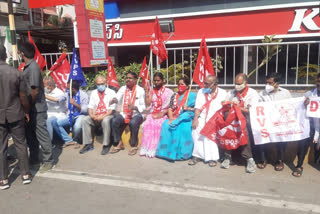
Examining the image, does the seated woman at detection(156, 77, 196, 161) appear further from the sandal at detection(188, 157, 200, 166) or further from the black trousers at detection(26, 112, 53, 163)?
the black trousers at detection(26, 112, 53, 163)

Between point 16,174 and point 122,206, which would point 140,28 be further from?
point 122,206

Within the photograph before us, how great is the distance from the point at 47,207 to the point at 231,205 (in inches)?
82.8

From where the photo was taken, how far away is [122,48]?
1195 cm

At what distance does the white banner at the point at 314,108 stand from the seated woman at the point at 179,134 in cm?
178

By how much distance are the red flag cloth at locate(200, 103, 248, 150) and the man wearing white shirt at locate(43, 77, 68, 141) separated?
110 inches

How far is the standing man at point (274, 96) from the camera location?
428cm

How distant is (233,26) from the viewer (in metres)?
9.21

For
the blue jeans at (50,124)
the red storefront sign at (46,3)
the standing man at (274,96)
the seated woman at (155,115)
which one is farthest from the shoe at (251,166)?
the red storefront sign at (46,3)

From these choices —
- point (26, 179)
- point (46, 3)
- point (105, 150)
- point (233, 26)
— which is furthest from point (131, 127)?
point (46, 3)

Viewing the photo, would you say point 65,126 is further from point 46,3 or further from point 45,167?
point 46,3

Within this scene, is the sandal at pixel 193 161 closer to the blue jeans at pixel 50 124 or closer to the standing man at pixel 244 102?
the standing man at pixel 244 102

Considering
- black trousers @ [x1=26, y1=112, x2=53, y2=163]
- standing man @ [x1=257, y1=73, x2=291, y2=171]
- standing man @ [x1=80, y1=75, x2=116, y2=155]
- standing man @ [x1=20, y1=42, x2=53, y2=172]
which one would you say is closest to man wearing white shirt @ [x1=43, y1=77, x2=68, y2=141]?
standing man @ [x1=80, y1=75, x2=116, y2=155]

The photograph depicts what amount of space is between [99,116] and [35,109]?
1.35 meters

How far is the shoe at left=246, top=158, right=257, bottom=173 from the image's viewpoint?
13.7 ft
